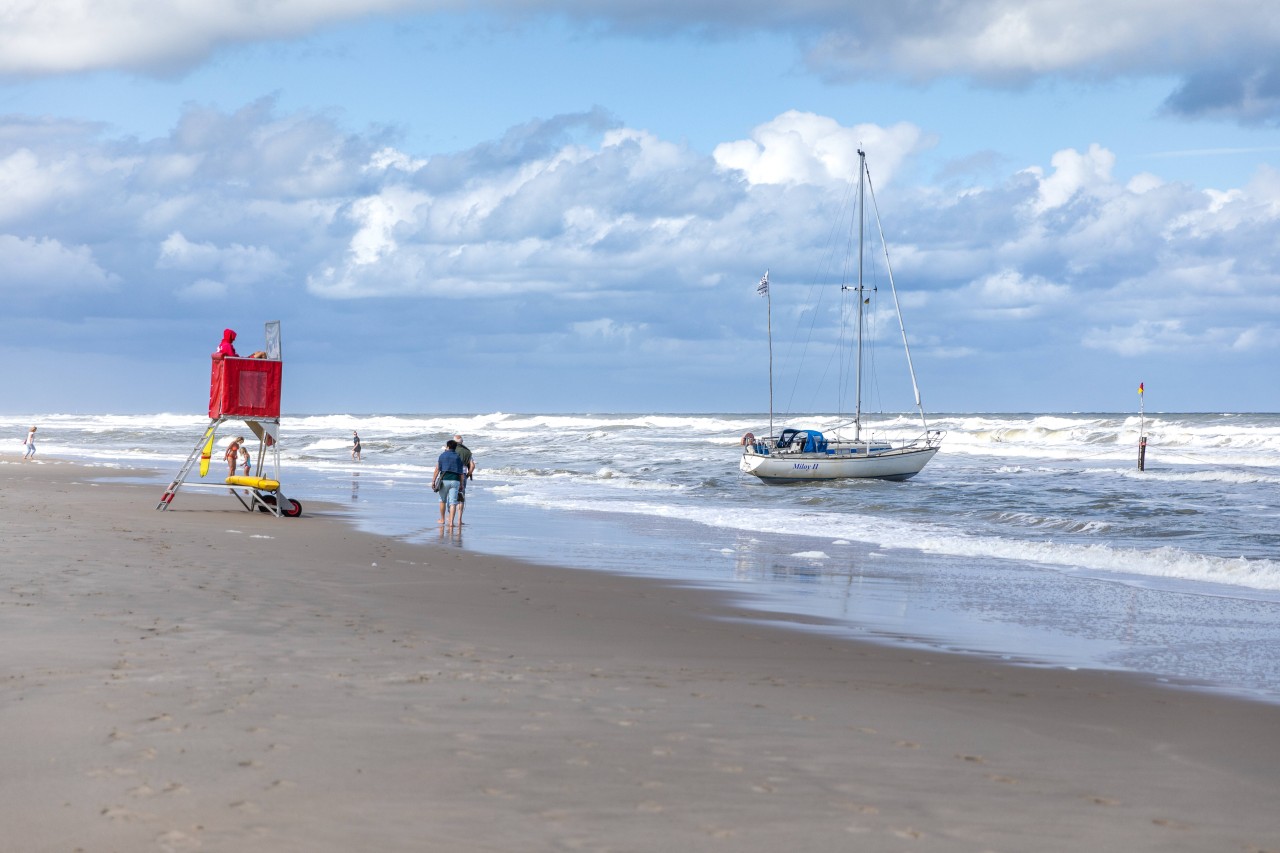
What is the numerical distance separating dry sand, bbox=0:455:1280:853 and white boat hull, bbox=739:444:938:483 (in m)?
26.5

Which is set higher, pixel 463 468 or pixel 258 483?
pixel 463 468

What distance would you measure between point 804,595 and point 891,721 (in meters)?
6.06

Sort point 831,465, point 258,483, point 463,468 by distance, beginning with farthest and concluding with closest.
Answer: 1. point 831,465
2. point 258,483
3. point 463,468

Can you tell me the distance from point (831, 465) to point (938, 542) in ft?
60.9

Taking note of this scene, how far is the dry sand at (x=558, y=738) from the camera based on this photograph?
4.65 metres

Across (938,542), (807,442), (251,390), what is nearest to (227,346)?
(251,390)

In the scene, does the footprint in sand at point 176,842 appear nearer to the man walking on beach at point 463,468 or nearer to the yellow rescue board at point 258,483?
the man walking on beach at point 463,468

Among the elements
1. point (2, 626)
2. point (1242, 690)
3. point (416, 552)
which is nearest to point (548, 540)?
point (416, 552)

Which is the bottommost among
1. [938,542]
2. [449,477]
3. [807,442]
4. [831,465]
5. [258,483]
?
[938,542]

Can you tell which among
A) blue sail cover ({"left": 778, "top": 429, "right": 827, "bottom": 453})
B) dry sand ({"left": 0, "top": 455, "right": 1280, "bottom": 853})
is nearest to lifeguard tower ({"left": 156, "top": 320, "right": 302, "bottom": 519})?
dry sand ({"left": 0, "top": 455, "right": 1280, "bottom": 853})

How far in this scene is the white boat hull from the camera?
3709 cm

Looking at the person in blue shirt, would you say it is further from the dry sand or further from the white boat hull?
the white boat hull

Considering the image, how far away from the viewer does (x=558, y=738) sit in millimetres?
5902

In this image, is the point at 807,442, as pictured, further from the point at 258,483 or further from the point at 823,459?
the point at 258,483
